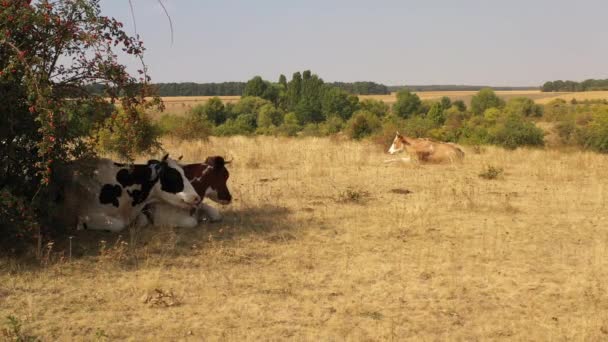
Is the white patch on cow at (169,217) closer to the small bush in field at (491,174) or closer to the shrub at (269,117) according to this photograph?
the small bush in field at (491,174)

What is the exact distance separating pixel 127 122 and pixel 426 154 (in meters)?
11.3

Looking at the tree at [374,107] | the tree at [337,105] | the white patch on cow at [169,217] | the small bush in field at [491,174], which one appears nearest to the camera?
the white patch on cow at [169,217]

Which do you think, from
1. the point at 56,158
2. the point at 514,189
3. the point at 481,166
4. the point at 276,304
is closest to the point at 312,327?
the point at 276,304

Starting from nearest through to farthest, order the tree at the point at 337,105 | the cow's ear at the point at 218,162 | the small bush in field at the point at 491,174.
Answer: the cow's ear at the point at 218,162, the small bush in field at the point at 491,174, the tree at the point at 337,105

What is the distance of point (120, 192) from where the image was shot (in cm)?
848

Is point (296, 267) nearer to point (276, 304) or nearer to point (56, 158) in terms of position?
point (276, 304)

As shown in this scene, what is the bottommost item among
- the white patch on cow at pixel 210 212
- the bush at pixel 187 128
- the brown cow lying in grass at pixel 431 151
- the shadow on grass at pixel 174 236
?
the shadow on grass at pixel 174 236

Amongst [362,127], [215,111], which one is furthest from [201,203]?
[215,111]

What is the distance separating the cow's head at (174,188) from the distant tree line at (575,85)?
429 feet

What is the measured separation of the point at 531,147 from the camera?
2216cm

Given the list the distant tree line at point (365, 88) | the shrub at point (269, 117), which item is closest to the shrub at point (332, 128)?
the shrub at point (269, 117)

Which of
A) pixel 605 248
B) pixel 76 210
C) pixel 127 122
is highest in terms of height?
pixel 127 122

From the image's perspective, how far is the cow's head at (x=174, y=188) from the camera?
8.70 meters

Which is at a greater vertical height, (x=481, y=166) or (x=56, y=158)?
(x=56, y=158)
